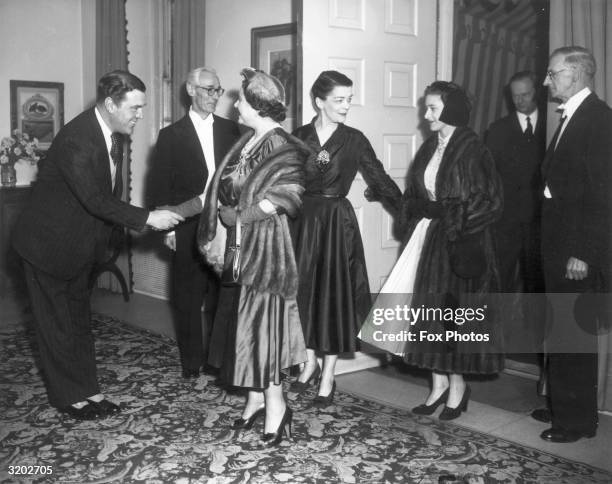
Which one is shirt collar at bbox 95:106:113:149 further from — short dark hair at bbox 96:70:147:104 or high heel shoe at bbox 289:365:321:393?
high heel shoe at bbox 289:365:321:393

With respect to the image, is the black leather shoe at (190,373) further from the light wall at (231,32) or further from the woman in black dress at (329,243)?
the light wall at (231,32)

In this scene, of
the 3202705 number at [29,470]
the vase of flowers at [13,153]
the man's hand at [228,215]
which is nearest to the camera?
the 3202705 number at [29,470]

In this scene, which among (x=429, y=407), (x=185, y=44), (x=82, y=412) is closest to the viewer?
(x=82, y=412)

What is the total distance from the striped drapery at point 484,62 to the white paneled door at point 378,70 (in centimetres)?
138

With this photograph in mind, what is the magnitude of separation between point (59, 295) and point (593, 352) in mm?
2516

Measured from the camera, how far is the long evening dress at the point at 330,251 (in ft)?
12.3

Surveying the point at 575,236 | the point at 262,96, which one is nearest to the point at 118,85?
the point at 262,96

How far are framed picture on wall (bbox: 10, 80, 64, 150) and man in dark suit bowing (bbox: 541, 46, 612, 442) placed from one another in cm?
481

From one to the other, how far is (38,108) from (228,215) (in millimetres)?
→ 4135

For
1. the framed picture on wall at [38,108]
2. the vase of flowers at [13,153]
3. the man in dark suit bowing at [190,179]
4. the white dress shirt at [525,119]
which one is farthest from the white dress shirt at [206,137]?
the framed picture on wall at [38,108]

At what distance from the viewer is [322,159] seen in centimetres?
369

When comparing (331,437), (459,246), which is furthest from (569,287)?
(331,437)

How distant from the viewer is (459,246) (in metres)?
3.41

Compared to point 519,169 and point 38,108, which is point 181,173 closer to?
point 519,169
